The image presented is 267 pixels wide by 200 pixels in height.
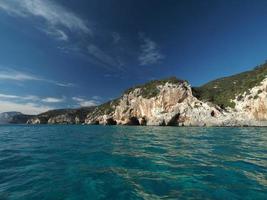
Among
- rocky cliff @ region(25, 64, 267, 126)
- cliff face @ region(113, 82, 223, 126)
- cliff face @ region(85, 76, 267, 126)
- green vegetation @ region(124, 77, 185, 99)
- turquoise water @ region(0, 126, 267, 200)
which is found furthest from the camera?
green vegetation @ region(124, 77, 185, 99)

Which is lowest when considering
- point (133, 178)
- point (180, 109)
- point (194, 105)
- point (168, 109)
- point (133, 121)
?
point (133, 178)

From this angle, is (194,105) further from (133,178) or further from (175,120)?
(133,178)

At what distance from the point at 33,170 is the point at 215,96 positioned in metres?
107

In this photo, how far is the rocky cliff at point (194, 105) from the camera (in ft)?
269

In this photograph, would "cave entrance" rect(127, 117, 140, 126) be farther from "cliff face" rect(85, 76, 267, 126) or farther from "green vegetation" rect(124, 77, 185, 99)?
"green vegetation" rect(124, 77, 185, 99)

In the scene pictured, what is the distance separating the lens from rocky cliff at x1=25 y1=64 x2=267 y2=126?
82.1m

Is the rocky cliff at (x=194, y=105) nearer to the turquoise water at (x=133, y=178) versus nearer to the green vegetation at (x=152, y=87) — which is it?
the green vegetation at (x=152, y=87)

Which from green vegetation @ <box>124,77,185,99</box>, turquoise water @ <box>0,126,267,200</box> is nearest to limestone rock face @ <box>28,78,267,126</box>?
green vegetation @ <box>124,77,185,99</box>

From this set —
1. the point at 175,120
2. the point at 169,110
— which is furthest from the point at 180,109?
the point at 169,110

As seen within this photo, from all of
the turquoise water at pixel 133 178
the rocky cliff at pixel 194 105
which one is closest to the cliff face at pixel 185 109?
the rocky cliff at pixel 194 105

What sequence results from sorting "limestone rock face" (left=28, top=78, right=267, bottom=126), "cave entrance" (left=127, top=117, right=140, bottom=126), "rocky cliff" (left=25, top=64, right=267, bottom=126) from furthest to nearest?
"cave entrance" (left=127, top=117, right=140, bottom=126) < "rocky cliff" (left=25, top=64, right=267, bottom=126) < "limestone rock face" (left=28, top=78, right=267, bottom=126)

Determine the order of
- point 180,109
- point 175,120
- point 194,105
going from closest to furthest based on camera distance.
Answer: point 194,105 < point 180,109 < point 175,120

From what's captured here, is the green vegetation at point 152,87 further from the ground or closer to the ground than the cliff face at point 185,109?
further from the ground

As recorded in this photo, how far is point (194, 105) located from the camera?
96000mm
